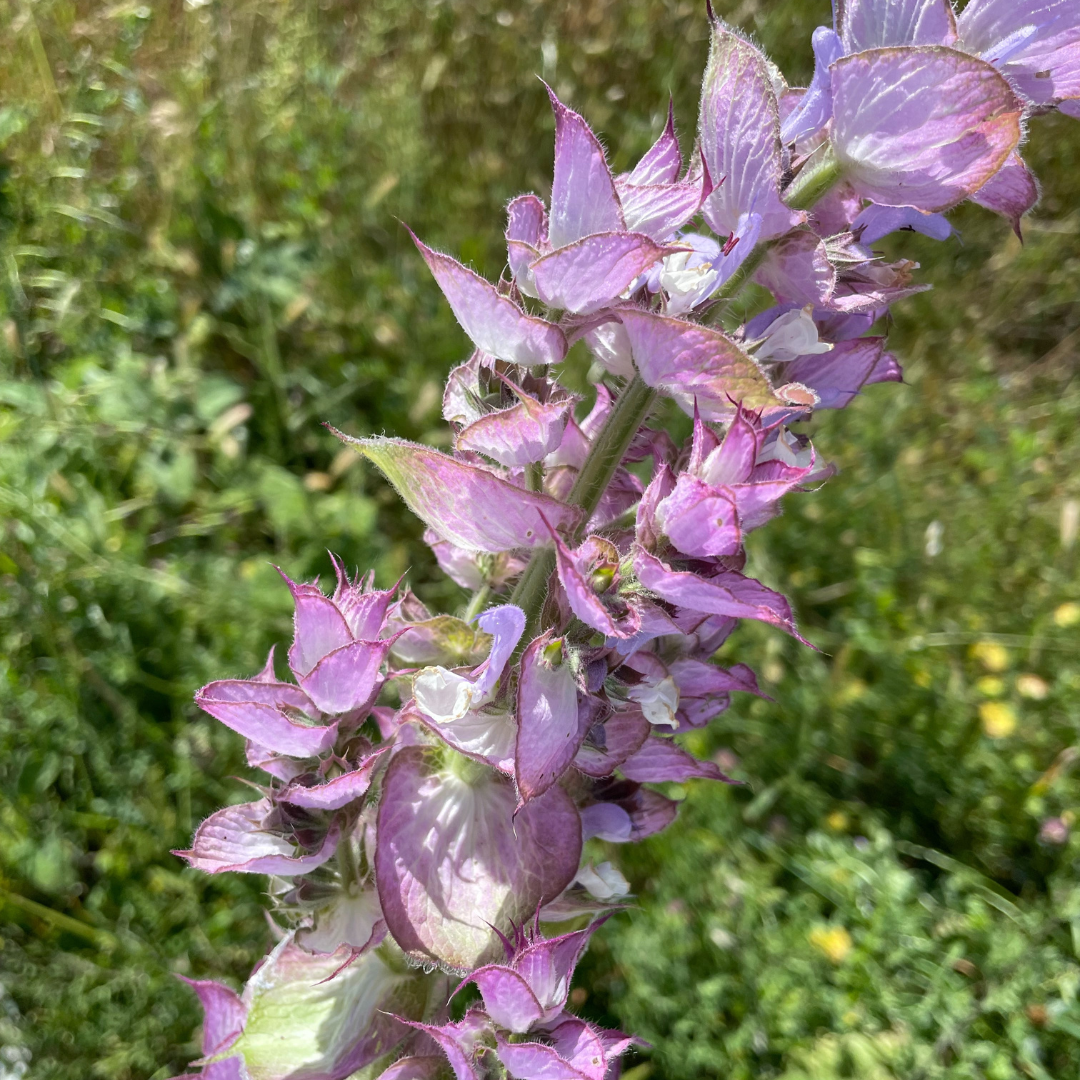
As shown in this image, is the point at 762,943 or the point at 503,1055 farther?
the point at 762,943

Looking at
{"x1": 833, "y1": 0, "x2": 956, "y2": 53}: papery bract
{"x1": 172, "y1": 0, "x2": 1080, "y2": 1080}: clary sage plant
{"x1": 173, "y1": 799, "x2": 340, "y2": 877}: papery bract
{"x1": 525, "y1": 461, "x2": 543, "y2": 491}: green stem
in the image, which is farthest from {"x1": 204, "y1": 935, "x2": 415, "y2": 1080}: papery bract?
{"x1": 833, "y1": 0, "x2": 956, "y2": 53}: papery bract

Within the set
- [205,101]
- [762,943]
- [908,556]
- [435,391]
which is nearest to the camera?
[762,943]

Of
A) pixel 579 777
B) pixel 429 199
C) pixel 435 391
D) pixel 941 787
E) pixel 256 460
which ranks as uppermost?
pixel 579 777

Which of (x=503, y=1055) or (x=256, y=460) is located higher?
(x=503, y=1055)

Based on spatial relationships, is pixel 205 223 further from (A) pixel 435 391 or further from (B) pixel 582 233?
(B) pixel 582 233

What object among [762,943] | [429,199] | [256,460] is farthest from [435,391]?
[762,943]

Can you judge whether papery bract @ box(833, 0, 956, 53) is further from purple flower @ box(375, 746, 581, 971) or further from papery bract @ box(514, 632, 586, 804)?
purple flower @ box(375, 746, 581, 971)

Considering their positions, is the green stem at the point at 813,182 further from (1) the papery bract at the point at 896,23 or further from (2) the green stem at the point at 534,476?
(2) the green stem at the point at 534,476

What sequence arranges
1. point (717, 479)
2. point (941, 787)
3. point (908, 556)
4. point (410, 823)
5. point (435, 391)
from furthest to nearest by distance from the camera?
point (908, 556) → point (435, 391) → point (941, 787) → point (410, 823) → point (717, 479)
